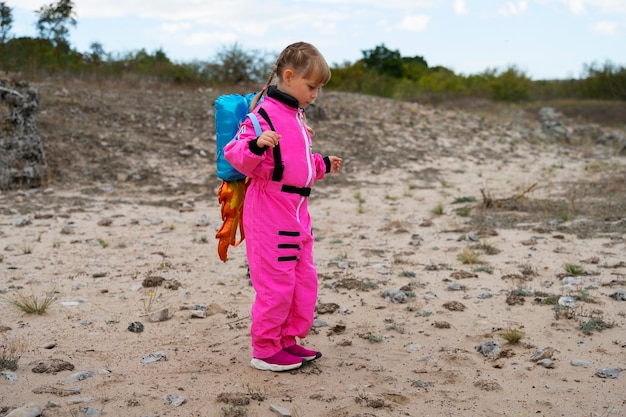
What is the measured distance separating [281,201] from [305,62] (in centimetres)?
68

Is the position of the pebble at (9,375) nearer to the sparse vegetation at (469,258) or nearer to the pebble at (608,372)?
the pebble at (608,372)

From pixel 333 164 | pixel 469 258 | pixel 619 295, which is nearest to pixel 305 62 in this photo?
pixel 333 164

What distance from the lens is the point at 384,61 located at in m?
29.8

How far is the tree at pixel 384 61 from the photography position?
29734 mm

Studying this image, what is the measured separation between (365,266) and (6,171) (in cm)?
640

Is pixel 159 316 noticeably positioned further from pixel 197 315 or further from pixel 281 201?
pixel 281 201

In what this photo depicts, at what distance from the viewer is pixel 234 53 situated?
17922mm

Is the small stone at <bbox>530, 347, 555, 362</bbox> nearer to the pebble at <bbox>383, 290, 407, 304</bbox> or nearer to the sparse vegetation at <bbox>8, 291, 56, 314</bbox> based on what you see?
the pebble at <bbox>383, 290, 407, 304</bbox>

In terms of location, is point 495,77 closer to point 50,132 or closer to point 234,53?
point 234,53

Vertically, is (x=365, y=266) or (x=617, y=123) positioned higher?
(x=617, y=123)

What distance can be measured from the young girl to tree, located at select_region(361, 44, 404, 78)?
26.7 metres

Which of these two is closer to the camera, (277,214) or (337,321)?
(277,214)

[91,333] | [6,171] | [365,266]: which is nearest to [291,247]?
[91,333]

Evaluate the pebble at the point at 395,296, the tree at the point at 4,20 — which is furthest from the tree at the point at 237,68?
the pebble at the point at 395,296
